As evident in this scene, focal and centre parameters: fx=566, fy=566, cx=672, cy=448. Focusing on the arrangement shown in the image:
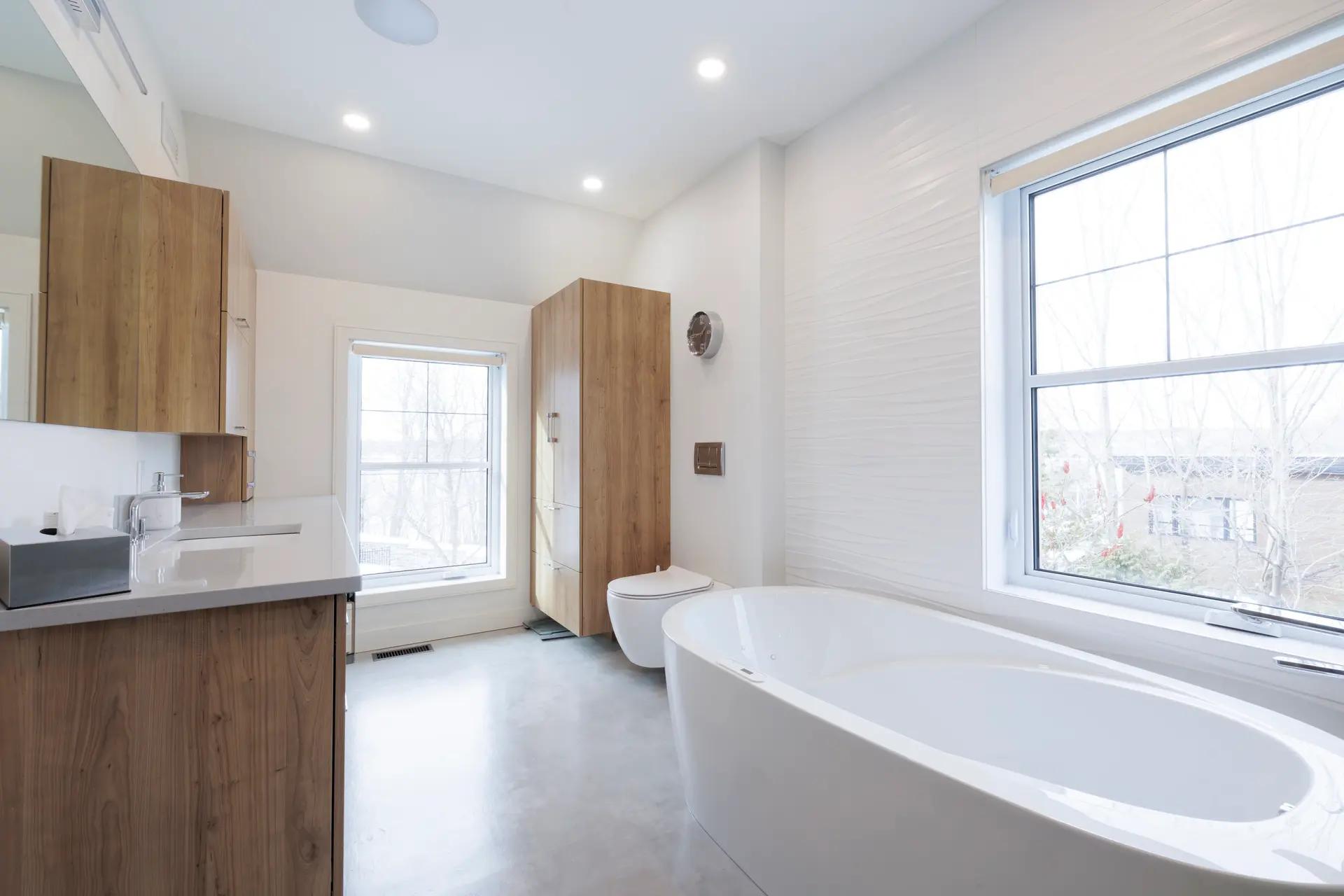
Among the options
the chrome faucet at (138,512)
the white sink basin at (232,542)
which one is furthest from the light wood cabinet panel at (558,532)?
the chrome faucet at (138,512)

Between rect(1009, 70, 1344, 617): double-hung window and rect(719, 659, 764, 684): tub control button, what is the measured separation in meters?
1.22

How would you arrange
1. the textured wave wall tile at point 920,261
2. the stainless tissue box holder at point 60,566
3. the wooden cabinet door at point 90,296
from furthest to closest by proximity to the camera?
1. the textured wave wall tile at point 920,261
2. the wooden cabinet door at point 90,296
3. the stainless tissue box holder at point 60,566

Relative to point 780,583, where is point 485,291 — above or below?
above

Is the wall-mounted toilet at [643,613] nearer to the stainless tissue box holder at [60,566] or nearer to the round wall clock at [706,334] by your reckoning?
the round wall clock at [706,334]

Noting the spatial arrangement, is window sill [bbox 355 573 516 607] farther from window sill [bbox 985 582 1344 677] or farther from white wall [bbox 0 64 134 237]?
window sill [bbox 985 582 1344 677]

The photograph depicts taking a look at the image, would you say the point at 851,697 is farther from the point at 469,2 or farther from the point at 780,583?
the point at 469,2

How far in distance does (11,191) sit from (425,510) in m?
2.76

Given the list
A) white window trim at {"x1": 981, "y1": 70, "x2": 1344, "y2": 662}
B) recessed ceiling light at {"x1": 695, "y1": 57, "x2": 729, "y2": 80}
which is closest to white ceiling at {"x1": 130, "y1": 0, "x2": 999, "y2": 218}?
recessed ceiling light at {"x1": 695, "y1": 57, "x2": 729, "y2": 80}

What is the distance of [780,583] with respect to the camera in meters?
2.96

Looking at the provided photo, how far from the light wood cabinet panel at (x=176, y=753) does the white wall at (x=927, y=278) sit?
6.74ft

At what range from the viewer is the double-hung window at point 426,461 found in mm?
3455

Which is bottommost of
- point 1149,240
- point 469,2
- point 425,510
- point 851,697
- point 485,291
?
point 851,697

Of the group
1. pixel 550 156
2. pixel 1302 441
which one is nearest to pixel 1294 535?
pixel 1302 441

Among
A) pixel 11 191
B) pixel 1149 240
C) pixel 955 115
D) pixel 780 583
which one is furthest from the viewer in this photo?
pixel 780 583
